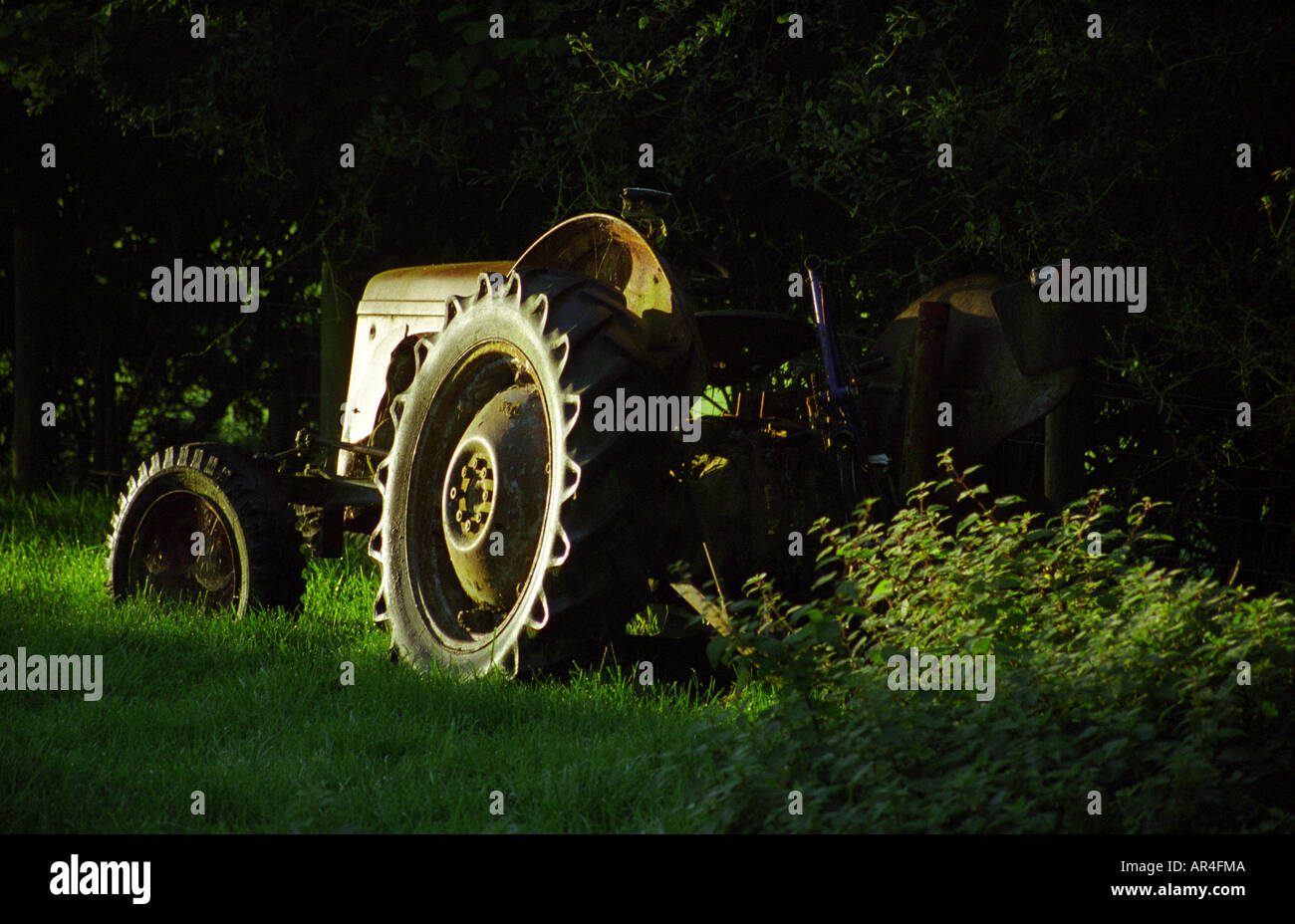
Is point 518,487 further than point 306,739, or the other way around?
point 518,487

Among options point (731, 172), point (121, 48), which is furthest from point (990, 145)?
point (121, 48)

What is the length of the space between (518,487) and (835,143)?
7.63ft

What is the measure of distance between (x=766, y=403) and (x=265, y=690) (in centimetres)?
204

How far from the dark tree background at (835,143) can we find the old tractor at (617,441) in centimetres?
98

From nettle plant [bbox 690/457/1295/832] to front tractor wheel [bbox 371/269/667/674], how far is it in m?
0.71

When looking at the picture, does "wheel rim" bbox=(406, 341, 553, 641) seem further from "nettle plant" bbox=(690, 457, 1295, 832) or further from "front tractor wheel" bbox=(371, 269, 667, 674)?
"nettle plant" bbox=(690, 457, 1295, 832)

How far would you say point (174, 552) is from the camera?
20.2 feet

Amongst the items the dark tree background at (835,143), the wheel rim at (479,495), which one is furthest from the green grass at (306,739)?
the dark tree background at (835,143)

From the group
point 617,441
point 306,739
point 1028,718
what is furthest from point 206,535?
point 1028,718

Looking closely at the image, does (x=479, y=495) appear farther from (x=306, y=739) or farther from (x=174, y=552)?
(x=174, y=552)

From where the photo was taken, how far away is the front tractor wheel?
445 centimetres

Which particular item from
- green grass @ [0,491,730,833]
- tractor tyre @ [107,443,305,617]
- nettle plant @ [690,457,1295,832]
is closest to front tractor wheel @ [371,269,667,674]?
green grass @ [0,491,730,833]

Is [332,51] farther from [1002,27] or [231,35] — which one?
[1002,27]
